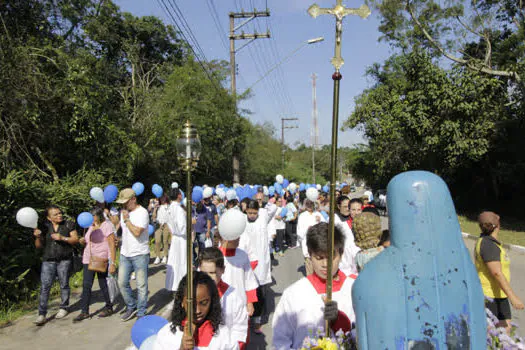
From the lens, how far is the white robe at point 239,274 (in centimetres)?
413

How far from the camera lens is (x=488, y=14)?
14.1 meters

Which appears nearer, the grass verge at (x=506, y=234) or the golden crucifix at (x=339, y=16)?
the golden crucifix at (x=339, y=16)

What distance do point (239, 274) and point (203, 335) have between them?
173 centimetres

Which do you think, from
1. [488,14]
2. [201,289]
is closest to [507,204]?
[488,14]

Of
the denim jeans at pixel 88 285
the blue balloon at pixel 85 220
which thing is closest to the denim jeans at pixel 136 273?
the denim jeans at pixel 88 285

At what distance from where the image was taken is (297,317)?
2.45 m

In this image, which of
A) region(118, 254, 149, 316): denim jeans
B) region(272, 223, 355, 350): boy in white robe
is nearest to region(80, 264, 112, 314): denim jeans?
region(118, 254, 149, 316): denim jeans

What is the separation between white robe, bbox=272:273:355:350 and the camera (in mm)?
2404

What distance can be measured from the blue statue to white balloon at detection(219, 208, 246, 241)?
8.69 ft

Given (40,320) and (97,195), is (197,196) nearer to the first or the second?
(97,195)

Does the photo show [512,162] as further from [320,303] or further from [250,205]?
[320,303]

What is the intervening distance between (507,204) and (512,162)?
12.5 ft

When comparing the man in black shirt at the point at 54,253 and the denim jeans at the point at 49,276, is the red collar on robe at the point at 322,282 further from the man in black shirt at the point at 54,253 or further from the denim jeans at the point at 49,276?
the denim jeans at the point at 49,276

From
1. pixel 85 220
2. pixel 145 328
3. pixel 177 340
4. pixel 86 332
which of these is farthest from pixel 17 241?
pixel 177 340
